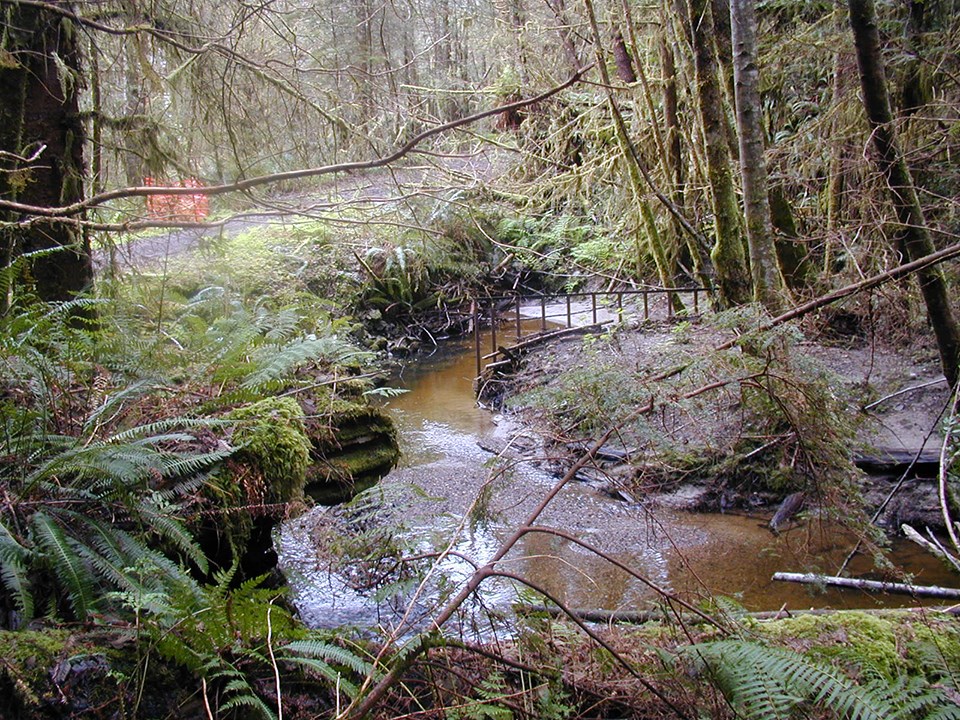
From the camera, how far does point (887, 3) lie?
727cm

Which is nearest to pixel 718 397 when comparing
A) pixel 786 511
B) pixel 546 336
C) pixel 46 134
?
→ pixel 786 511

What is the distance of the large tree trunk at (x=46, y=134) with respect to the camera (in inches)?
177

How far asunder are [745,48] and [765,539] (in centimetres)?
400

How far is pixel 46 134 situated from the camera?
4.74m

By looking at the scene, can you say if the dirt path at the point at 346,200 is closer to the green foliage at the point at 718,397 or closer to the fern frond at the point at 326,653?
the green foliage at the point at 718,397

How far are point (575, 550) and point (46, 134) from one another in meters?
5.09

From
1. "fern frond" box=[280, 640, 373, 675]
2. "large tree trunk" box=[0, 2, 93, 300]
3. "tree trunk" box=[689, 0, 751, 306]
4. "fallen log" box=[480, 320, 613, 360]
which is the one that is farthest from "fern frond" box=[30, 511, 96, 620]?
"fallen log" box=[480, 320, 613, 360]

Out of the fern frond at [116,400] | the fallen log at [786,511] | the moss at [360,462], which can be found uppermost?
the fern frond at [116,400]

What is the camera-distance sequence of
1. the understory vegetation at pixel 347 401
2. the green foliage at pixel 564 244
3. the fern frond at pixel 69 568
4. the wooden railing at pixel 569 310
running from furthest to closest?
the green foliage at pixel 564 244 → the wooden railing at pixel 569 310 → the fern frond at pixel 69 568 → the understory vegetation at pixel 347 401

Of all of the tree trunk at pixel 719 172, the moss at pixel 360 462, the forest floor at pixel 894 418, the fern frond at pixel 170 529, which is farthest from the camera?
the tree trunk at pixel 719 172

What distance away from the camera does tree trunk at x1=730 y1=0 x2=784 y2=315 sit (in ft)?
16.6

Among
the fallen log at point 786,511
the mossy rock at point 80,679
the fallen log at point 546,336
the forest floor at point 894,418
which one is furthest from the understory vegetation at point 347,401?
the fallen log at point 546,336

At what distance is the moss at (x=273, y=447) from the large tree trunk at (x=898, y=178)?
416 cm

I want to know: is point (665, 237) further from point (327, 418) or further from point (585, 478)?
point (327, 418)
